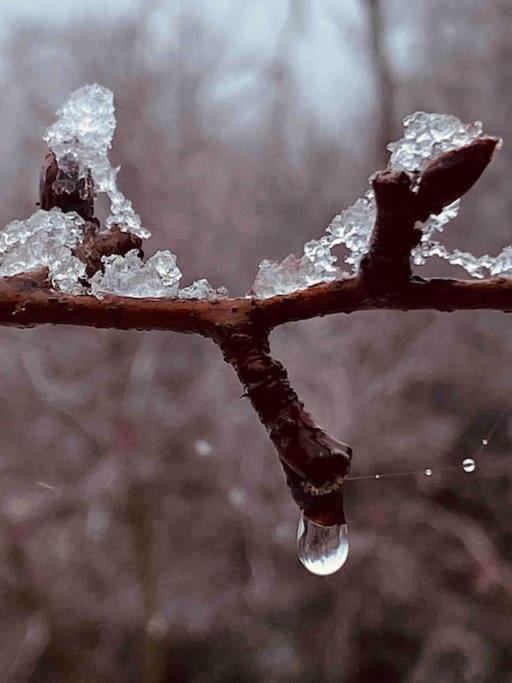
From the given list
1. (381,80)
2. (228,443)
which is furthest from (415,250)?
(381,80)

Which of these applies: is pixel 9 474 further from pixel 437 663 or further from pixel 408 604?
pixel 437 663

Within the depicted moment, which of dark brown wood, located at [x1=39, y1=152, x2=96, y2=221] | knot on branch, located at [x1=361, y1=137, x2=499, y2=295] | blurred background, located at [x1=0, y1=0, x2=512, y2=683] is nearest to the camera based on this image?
knot on branch, located at [x1=361, y1=137, x2=499, y2=295]

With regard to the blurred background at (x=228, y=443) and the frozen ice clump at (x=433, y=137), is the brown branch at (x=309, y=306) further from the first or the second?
the blurred background at (x=228, y=443)

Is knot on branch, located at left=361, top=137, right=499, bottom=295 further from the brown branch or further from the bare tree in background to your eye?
the bare tree in background

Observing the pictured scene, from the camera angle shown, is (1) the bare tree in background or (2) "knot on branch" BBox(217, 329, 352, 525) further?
(1) the bare tree in background

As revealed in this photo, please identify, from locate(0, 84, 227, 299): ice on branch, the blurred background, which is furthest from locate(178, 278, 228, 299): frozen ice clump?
the blurred background

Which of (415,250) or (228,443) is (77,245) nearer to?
(415,250)

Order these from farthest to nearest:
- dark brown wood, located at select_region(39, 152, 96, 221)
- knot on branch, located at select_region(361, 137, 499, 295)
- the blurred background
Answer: the blurred background, dark brown wood, located at select_region(39, 152, 96, 221), knot on branch, located at select_region(361, 137, 499, 295)

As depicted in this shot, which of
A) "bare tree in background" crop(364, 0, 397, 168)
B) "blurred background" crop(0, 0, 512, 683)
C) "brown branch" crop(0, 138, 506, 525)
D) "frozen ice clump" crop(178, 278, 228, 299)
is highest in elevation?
"bare tree in background" crop(364, 0, 397, 168)
